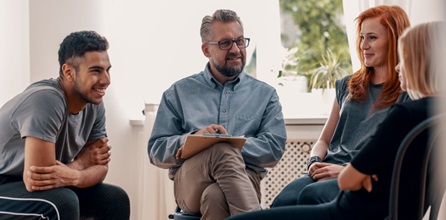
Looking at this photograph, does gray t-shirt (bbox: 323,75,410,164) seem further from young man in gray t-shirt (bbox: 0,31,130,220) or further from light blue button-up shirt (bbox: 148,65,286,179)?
young man in gray t-shirt (bbox: 0,31,130,220)

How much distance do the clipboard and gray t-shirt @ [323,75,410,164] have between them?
390 mm

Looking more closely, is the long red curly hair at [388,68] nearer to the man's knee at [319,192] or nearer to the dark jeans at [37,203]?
the man's knee at [319,192]

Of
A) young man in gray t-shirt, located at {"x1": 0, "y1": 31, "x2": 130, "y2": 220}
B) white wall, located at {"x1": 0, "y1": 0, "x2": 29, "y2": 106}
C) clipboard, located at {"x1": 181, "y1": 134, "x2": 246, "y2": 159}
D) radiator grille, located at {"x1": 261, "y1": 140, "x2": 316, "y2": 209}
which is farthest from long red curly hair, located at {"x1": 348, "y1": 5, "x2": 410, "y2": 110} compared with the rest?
white wall, located at {"x1": 0, "y1": 0, "x2": 29, "y2": 106}

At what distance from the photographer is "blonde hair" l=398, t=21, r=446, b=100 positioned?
1906 mm

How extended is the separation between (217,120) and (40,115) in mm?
758

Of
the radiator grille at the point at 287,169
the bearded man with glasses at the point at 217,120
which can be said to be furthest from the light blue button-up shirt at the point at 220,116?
the radiator grille at the point at 287,169

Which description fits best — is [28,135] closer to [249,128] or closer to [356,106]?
[249,128]

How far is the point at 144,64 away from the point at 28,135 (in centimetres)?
173

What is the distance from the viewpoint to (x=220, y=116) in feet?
10.1

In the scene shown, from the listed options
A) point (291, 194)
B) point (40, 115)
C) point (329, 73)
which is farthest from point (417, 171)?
point (329, 73)

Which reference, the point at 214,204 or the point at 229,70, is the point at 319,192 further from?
the point at 229,70

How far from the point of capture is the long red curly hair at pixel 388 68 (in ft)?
8.91

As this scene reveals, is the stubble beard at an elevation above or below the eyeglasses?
below

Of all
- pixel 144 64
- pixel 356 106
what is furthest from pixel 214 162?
pixel 144 64
